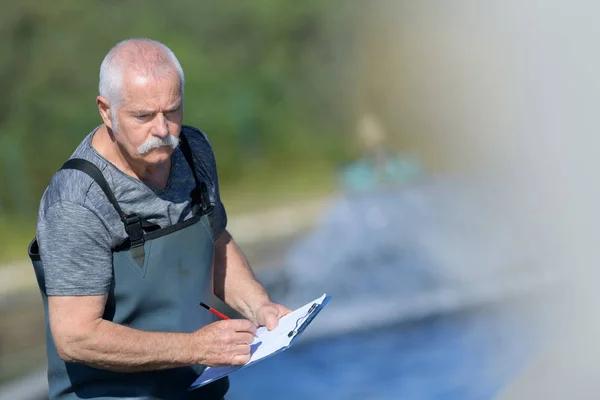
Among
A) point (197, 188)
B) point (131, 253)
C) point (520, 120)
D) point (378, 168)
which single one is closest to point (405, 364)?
point (197, 188)

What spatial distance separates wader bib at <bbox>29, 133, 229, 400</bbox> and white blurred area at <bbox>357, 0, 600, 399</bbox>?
117 cm

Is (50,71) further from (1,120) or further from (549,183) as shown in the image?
(549,183)

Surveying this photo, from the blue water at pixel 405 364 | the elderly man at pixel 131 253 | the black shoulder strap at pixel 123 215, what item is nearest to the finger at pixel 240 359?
the elderly man at pixel 131 253

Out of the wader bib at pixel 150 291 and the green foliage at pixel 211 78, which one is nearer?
the wader bib at pixel 150 291

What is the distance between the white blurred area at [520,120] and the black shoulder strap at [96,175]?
1451 mm

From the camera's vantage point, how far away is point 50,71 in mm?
8422

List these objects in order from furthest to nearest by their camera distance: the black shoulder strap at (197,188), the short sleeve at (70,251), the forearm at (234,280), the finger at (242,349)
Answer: the forearm at (234,280) → the black shoulder strap at (197,188) → the finger at (242,349) → the short sleeve at (70,251)

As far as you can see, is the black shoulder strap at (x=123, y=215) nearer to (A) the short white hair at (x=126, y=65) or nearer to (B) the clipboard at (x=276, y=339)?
(A) the short white hair at (x=126, y=65)

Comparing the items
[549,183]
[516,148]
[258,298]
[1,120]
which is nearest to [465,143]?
[516,148]

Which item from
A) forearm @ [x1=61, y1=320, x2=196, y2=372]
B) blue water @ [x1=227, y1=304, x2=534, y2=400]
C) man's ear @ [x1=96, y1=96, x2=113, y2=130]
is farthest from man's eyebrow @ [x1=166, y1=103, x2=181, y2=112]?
blue water @ [x1=227, y1=304, x2=534, y2=400]

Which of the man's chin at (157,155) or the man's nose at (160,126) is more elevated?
the man's nose at (160,126)

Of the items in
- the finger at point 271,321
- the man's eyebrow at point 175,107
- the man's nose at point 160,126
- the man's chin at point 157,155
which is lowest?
the finger at point 271,321

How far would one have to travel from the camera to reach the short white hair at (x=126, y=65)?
5.76ft

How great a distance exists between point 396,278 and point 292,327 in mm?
4012
